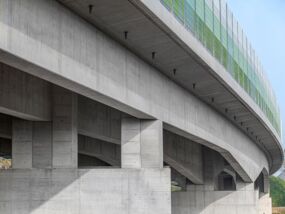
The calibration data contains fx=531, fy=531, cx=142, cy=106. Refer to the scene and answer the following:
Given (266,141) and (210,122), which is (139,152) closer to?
(210,122)

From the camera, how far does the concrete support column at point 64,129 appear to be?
19.2 m

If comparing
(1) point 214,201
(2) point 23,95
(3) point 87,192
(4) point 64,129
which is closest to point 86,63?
(2) point 23,95

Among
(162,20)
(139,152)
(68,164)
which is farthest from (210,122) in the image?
(162,20)

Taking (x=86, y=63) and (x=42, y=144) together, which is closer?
(x=86, y=63)

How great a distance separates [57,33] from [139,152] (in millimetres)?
7636

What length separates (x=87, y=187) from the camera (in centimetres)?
1884

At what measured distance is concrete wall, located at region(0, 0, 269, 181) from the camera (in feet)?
38.4

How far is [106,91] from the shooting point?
16.1 m

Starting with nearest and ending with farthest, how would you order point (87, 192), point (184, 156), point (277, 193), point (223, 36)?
point (87, 192)
point (223, 36)
point (184, 156)
point (277, 193)

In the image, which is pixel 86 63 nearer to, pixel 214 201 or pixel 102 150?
pixel 102 150

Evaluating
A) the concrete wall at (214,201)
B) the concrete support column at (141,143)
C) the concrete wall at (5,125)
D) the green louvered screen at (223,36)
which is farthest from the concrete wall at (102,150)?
the concrete support column at (141,143)

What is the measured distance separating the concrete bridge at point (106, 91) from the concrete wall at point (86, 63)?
0.10ft

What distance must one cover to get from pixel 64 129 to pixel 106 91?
405 centimetres

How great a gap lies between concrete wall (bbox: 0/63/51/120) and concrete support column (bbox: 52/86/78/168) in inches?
14.3
